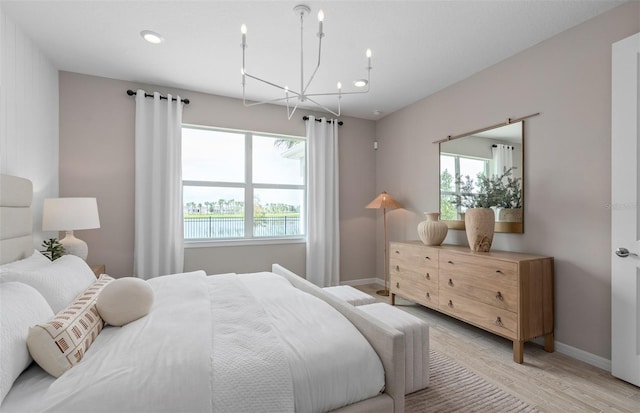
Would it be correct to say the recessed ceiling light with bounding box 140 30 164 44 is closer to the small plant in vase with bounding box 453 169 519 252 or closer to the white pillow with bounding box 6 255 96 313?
the white pillow with bounding box 6 255 96 313

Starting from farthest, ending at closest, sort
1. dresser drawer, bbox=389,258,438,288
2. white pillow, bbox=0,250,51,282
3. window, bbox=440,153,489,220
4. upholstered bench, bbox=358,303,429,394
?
window, bbox=440,153,489,220 < dresser drawer, bbox=389,258,438,288 < upholstered bench, bbox=358,303,429,394 < white pillow, bbox=0,250,51,282

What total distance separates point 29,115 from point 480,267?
4.09 meters

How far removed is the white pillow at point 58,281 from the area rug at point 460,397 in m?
2.01

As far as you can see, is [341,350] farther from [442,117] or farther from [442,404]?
[442,117]

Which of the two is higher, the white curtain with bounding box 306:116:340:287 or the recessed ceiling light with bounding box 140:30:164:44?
the recessed ceiling light with bounding box 140:30:164:44

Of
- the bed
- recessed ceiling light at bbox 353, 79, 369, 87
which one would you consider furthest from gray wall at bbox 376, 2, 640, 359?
the bed

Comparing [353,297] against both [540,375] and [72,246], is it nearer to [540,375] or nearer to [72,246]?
[540,375]

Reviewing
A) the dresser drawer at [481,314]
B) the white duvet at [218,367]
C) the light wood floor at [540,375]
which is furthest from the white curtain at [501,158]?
the white duvet at [218,367]

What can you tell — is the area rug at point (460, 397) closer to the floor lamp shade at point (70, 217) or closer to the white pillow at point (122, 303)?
the white pillow at point (122, 303)

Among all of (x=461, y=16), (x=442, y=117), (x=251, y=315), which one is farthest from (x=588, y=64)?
(x=251, y=315)

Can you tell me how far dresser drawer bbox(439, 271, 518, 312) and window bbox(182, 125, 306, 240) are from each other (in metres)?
2.21

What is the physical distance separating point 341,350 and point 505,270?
1.68 m

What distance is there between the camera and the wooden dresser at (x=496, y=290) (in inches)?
88.2

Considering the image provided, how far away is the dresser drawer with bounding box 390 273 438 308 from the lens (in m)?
3.03
